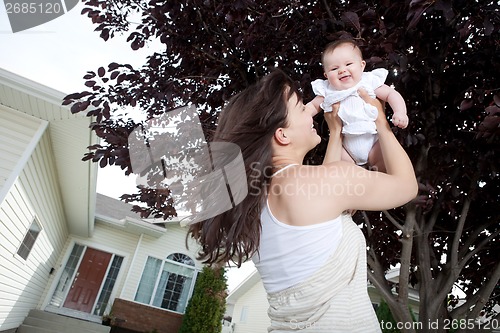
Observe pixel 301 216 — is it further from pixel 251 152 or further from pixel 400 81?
pixel 400 81

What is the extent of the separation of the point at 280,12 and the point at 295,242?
2650 millimetres

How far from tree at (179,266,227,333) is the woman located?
451 inches

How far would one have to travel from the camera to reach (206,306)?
12703mm

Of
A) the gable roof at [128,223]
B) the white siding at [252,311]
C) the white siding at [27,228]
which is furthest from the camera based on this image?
the white siding at [252,311]

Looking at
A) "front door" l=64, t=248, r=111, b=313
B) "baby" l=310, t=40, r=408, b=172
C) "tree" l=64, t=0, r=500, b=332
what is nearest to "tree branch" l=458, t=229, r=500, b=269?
"tree" l=64, t=0, r=500, b=332

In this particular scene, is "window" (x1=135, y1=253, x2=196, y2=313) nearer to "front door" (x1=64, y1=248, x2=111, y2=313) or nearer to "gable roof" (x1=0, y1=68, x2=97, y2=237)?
"front door" (x1=64, y1=248, x2=111, y2=313)

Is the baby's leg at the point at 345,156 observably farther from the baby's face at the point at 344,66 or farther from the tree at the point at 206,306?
the tree at the point at 206,306

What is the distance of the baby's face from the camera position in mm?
1543

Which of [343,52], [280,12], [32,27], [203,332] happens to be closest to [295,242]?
[343,52]

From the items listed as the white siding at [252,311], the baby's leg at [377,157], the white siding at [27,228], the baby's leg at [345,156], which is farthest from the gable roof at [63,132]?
the white siding at [252,311]

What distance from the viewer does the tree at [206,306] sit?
12.5 m

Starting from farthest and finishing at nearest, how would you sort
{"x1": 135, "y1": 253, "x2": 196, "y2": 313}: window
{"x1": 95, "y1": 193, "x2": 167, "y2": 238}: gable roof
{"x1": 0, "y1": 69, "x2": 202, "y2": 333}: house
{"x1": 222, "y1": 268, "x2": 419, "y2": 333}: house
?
{"x1": 222, "y1": 268, "x2": 419, "y2": 333}: house < {"x1": 135, "y1": 253, "x2": 196, "y2": 313}: window < {"x1": 95, "y1": 193, "x2": 167, "y2": 238}: gable roof < {"x1": 0, "y1": 69, "x2": 202, "y2": 333}: house

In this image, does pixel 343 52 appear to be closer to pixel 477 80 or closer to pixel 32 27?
pixel 477 80

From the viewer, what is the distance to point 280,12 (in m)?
3.24
